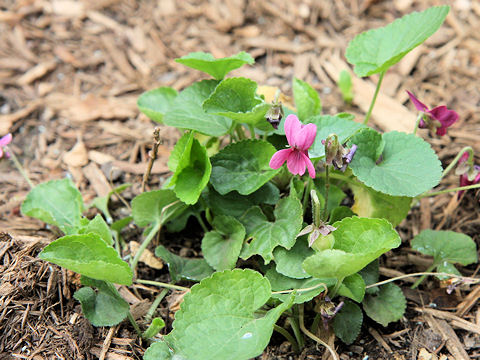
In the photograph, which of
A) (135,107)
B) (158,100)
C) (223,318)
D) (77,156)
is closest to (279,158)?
(223,318)

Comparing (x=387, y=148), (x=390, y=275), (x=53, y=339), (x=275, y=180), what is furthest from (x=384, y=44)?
(x=53, y=339)

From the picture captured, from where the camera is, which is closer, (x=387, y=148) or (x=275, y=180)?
(x=387, y=148)

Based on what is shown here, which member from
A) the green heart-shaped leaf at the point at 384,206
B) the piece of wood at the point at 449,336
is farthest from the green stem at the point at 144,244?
the piece of wood at the point at 449,336

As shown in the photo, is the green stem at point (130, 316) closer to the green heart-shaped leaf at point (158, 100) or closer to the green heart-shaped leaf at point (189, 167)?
the green heart-shaped leaf at point (189, 167)

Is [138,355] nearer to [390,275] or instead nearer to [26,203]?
[26,203]

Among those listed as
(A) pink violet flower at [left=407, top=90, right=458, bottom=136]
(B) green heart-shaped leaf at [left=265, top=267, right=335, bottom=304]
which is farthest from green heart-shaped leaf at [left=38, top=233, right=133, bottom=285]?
(A) pink violet flower at [left=407, top=90, right=458, bottom=136]

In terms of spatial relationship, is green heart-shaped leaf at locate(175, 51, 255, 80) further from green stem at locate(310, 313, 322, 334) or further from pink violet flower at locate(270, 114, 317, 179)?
green stem at locate(310, 313, 322, 334)

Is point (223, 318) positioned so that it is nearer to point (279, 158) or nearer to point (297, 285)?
point (297, 285)
